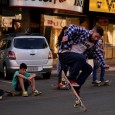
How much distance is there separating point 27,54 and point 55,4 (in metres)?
7.82

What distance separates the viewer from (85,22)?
30.8 m

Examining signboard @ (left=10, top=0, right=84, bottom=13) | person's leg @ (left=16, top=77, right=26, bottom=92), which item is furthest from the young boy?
signboard @ (left=10, top=0, right=84, bottom=13)

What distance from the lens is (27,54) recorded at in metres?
18.5

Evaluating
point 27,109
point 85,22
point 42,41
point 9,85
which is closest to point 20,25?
point 85,22

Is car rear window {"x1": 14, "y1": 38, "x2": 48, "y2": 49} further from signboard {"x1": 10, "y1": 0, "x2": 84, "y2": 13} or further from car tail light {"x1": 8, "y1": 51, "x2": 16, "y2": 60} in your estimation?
signboard {"x1": 10, "y1": 0, "x2": 84, "y2": 13}

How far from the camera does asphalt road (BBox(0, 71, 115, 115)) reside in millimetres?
10992

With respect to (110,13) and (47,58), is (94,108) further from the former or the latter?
(110,13)

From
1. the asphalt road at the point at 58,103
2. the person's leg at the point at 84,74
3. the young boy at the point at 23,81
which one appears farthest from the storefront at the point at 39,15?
the person's leg at the point at 84,74

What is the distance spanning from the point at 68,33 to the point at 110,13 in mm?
21190

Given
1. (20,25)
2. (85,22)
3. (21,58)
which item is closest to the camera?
(21,58)

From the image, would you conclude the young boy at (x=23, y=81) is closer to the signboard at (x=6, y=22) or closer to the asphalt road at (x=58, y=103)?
the asphalt road at (x=58, y=103)

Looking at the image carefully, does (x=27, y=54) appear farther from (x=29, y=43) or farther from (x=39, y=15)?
(x=39, y=15)

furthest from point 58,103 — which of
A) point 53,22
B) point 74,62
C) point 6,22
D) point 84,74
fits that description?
point 53,22

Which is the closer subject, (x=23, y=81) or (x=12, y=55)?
(x=23, y=81)
